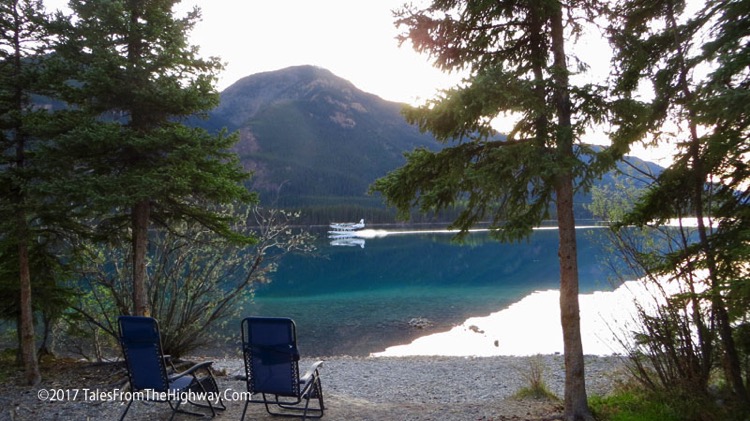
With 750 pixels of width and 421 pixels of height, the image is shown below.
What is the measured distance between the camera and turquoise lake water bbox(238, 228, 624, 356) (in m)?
16.5

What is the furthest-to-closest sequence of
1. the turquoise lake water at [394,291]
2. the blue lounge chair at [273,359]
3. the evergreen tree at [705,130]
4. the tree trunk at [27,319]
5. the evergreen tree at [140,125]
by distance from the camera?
the turquoise lake water at [394,291] → the tree trunk at [27,319] → the evergreen tree at [140,125] → the blue lounge chair at [273,359] → the evergreen tree at [705,130]

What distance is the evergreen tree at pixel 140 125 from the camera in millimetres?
5949

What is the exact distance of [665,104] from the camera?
4.61m

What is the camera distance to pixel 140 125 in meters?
6.80

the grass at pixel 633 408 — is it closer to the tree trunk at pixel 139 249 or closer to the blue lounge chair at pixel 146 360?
the blue lounge chair at pixel 146 360

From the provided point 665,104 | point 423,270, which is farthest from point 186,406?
point 423,270

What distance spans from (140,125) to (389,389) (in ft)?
20.3

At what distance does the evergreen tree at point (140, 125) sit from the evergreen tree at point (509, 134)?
2.95 metres

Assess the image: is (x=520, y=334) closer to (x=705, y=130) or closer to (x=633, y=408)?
(x=633, y=408)

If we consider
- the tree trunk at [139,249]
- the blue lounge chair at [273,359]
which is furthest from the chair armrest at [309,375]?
the tree trunk at [139,249]

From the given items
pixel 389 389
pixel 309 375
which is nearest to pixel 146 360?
pixel 309 375

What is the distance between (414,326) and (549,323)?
17.8ft

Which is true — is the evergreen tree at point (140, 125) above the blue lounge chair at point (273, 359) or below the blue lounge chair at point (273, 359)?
above

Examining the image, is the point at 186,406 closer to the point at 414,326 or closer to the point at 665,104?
the point at 665,104
